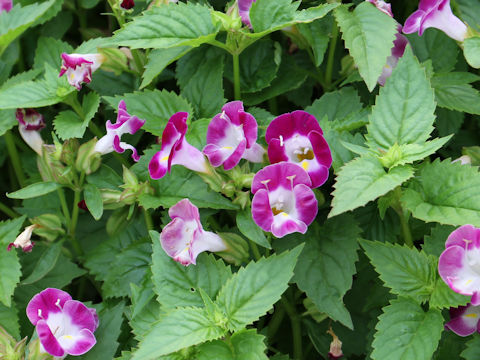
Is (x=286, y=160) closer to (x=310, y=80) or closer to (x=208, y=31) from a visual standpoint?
(x=208, y=31)

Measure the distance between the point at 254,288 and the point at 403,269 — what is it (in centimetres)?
26

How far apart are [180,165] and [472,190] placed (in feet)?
1.82

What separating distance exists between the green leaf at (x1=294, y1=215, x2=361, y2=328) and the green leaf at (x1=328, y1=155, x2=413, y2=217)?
170 mm

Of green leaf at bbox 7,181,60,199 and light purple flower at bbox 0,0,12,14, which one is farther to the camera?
light purple flower at bbox 0,0,12,14

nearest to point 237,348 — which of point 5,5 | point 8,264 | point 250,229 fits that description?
point 250,229

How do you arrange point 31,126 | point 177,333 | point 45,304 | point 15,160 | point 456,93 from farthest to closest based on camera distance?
point 15,160, point 31,126, point 456,93, point 45,304, point 177,333

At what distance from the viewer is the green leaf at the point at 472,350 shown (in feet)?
3.62

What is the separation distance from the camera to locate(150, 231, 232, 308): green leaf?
1141 mm

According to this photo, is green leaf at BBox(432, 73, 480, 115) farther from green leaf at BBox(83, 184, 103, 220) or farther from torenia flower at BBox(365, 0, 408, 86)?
green leaf at BBox(83, 184, 103, 220)

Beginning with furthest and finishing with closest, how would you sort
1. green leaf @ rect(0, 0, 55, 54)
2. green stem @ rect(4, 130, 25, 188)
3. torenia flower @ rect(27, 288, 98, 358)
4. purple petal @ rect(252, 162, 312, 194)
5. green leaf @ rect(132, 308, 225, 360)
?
1. green stem @ rect(4, 130, 25, 188)
2. green leaf @ rect(0, 0, 55, 54)
3. torenia flower @ rect(27, 288, 98, 358)
4. purple petal @ rect(252, 162, 312, 194)
5. green leaf @ rect(132, 308, 225, 360)

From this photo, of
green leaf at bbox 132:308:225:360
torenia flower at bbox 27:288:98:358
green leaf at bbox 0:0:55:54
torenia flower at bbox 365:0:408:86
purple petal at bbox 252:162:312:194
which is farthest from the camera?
green leaf at bbox 0:0:55:54

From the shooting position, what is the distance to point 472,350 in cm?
111

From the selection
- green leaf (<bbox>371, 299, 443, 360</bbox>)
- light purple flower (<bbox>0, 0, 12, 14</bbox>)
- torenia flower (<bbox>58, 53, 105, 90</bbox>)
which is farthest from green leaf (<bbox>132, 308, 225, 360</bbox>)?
light purple flower (<bbox>0, 0, 12, 14</bbox>)

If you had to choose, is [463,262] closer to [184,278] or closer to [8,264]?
[184,278]
